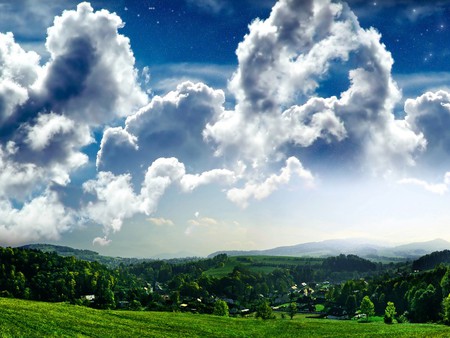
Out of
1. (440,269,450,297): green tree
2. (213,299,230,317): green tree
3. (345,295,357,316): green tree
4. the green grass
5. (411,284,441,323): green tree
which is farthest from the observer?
(345,295,357,316): green tree

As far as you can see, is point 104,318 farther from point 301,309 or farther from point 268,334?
point 301,309

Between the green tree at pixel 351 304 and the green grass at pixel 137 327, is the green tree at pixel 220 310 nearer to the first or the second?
the green grass at pixel 137 327

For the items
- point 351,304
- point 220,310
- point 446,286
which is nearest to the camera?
point 446,286

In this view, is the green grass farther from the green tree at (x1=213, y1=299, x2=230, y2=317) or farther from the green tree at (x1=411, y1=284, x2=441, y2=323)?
the green tree at (x1=213, y1=299, x2=230, y2=317)

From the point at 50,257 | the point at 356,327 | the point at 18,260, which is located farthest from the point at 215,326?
the point at 50,257

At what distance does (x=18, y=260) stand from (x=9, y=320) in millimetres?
135037

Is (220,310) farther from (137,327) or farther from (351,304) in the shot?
(137,327)

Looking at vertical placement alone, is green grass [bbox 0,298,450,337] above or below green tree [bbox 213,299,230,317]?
above

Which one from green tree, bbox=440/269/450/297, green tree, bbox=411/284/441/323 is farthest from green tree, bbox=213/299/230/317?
green tree, bbox=440/269/450/297

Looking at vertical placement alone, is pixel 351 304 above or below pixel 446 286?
below

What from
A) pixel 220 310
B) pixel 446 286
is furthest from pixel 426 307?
pixel 220 310

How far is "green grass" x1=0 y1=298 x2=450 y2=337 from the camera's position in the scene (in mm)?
55594

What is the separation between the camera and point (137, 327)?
69.0 m

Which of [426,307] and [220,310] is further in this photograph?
[220,310]
